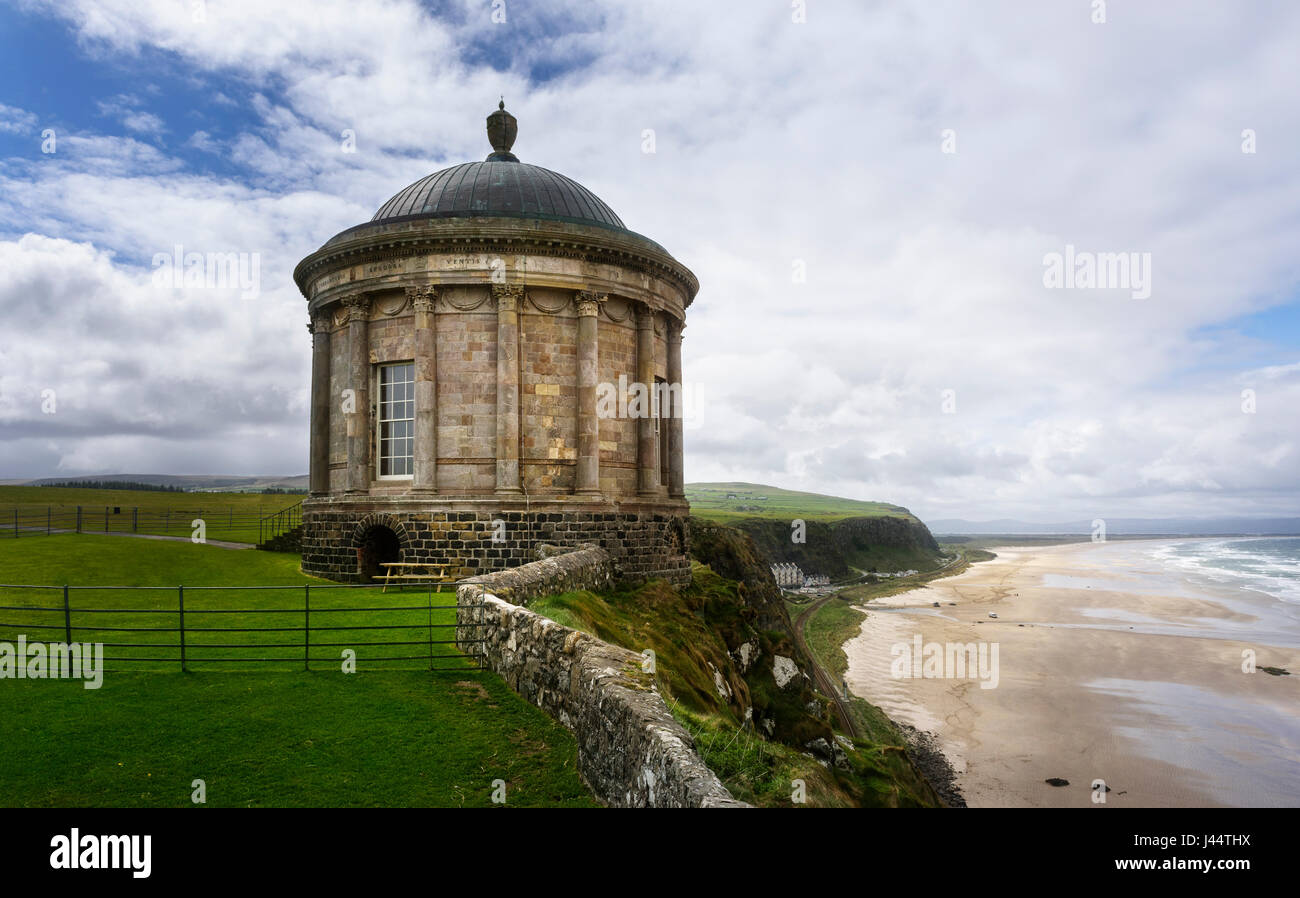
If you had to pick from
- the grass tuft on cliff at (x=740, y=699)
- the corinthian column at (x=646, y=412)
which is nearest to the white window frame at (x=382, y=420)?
the corinthian column at (x=646, y=412)

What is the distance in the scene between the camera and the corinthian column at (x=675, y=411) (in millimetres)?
25578

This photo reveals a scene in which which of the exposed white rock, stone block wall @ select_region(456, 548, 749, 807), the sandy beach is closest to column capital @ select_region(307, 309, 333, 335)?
stone block wall @ select_region(456, 548, 749, 807)

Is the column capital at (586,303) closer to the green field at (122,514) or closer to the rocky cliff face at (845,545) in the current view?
the green field at (122,514)

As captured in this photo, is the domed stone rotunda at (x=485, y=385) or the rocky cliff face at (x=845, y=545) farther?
the rocky cliff face at (x=845, y=545)

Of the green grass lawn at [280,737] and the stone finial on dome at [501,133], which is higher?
the stone finial on dome at [501,133]

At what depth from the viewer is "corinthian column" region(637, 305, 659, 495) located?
23.6 metres

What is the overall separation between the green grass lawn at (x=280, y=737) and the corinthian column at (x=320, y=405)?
11.4m

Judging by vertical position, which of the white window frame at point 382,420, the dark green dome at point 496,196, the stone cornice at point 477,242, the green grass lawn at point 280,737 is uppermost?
the dark green dome at point 496,196

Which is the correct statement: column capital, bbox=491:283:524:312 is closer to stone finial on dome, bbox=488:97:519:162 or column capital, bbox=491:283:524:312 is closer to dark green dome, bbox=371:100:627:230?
dark green dome, bbox=371:100:627:230

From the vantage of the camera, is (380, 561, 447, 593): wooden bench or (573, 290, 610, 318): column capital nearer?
(380, 561, 447, 593): wooden bench

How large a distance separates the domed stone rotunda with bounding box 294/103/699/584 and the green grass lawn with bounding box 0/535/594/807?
8.49 metres
